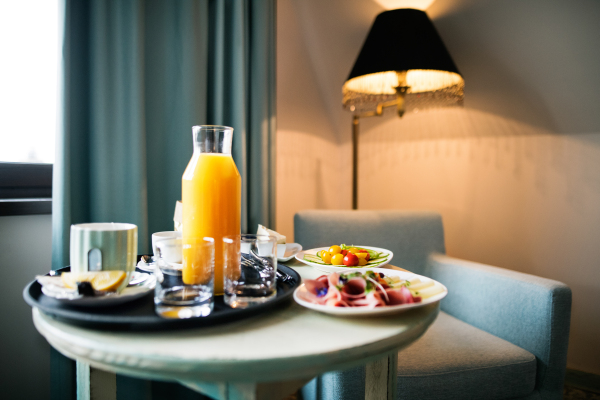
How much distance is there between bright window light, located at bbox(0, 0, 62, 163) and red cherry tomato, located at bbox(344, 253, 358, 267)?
1150 mm

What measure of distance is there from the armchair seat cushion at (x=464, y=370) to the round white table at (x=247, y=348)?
511mm

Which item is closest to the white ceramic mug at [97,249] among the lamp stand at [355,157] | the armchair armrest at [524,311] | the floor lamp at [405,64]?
the armchair armrest at [524,311]

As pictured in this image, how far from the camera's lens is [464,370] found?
1.09 metres

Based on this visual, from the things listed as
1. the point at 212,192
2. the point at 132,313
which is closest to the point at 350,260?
the point at 212,192

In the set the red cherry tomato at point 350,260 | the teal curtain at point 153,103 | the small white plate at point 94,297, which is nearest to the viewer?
the small white plate at point 94,297

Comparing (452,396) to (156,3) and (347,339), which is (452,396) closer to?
(347,339)

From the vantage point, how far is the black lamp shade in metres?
1.60

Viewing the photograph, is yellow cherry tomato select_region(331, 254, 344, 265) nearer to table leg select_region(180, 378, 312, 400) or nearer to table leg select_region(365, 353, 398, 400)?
table leg select_region(365, 353, 398, 400)

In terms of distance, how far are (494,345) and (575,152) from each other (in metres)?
1.06

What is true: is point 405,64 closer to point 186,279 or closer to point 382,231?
point 382,231

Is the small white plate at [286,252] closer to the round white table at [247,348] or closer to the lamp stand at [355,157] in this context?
the round white table at [247,348]

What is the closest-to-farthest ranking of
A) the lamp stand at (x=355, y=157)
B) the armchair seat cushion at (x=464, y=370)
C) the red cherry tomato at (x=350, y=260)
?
the red cherry tomato at (x=350, y=260) → the armchair seat cushion at (x=464, y=370) → the lamp stand at (x=355, y=157)

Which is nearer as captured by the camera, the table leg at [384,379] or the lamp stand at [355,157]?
the table leg at [384,379]

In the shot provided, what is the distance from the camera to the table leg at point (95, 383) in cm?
75
